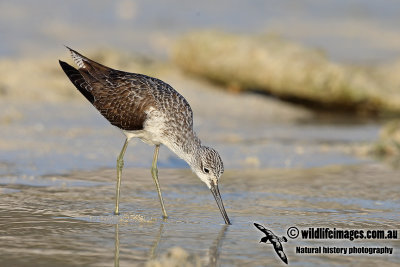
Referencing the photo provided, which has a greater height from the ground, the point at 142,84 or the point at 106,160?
the point at 142,84

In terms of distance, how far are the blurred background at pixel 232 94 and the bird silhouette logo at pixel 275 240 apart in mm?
238

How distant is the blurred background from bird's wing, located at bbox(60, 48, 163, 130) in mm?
856

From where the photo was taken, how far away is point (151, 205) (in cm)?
765

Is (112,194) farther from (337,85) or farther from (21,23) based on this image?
(21,23)

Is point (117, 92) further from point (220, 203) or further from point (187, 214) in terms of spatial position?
point (220, 203)

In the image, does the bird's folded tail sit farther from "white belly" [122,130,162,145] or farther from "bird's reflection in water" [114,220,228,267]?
"bird's reflection in water" [114,220,228,267]

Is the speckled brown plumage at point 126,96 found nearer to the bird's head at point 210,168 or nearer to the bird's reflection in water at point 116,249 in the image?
the bird's head at point 210,168

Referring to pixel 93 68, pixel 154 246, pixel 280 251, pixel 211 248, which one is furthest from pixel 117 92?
pixel 280 251

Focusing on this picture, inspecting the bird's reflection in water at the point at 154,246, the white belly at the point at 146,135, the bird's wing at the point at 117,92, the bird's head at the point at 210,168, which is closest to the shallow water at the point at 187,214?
the bird's reflection in water at the point at 154,246

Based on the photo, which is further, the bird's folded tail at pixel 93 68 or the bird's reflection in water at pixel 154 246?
the bird's folded tail at pixel 93 68

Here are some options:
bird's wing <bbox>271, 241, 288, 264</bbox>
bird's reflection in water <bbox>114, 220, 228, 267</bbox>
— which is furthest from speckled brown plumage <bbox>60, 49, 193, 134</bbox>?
bird's wing <bbox>271, 241, 288, 264</bbox>

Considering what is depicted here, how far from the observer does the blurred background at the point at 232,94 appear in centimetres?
863

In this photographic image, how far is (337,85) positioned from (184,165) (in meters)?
6.23

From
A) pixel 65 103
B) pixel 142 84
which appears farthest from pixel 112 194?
pixel 65 103
